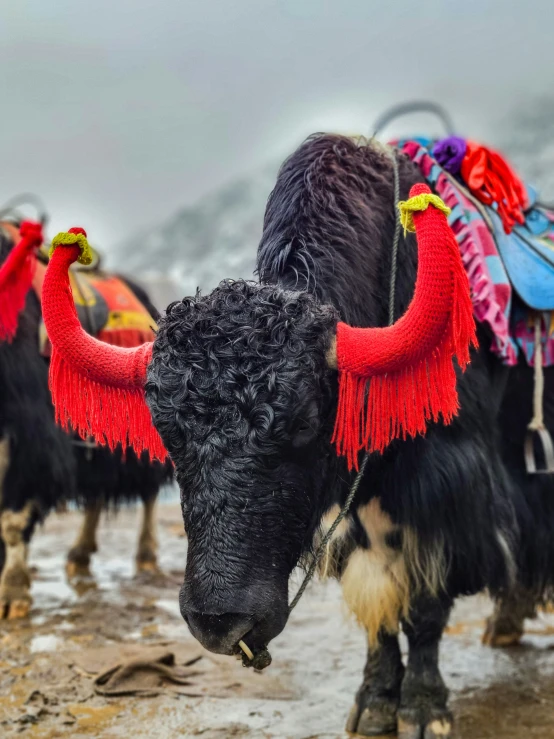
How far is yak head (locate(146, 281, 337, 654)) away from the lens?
184 centimetres

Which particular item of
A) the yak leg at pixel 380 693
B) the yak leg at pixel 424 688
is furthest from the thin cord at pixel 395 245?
the yak leg at pixel 380 693

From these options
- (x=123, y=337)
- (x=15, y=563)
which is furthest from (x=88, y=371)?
(x=123, y=337)

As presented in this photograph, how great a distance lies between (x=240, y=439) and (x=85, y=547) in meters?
3.95

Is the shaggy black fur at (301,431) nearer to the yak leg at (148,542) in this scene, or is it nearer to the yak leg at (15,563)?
the yak leg at (15,563)

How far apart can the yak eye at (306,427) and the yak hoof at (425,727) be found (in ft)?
4.20

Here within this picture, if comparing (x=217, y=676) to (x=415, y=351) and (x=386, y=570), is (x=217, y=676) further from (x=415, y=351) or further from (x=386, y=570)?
(x=415, y=351)

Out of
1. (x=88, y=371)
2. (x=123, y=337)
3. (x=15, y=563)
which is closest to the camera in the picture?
(x=88, y=371)

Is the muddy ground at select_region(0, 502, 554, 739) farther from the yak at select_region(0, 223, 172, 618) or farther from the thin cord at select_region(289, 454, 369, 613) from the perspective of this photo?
the thin cord at select_region(289, 454, 369, 613)

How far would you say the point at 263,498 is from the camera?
6.15ft

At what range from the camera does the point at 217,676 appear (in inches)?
133

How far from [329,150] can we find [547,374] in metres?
1.08

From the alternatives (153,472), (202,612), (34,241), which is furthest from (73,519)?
(202,612)

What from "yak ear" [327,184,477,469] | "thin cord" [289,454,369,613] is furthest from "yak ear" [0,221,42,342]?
"yak ear" [327,184,477,469]

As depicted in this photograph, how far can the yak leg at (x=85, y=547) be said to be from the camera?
5.40 m
